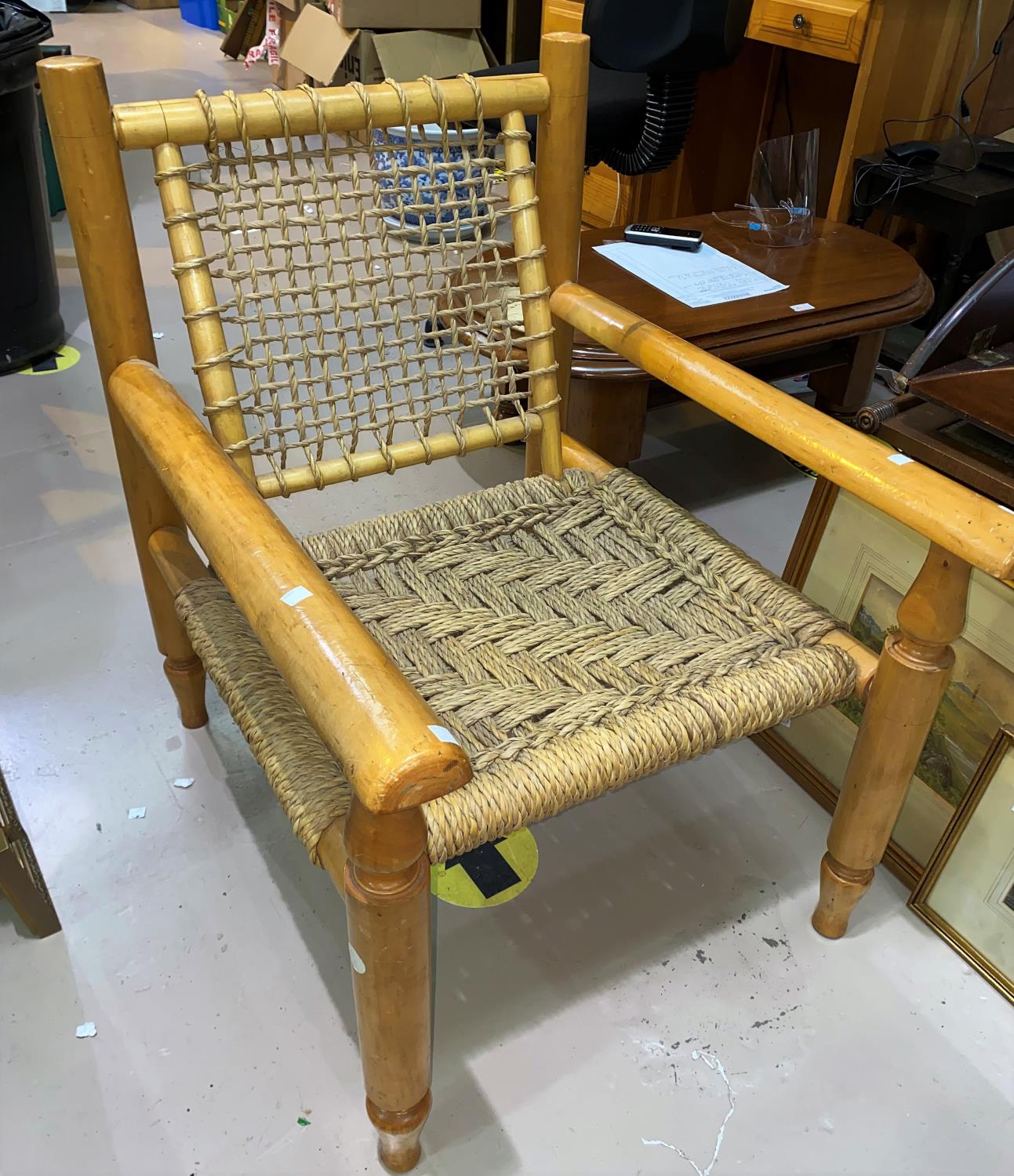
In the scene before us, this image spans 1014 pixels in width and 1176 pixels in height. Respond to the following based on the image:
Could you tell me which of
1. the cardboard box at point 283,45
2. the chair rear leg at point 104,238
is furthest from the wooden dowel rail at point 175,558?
the cardboard box at point 283,45

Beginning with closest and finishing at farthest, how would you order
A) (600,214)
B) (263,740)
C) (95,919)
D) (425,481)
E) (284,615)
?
1. (284,615)
2. (263,740)
3. (95,919)
4. (425,481)
5. (600,214)

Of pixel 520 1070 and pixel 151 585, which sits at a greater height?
pixel 151 585

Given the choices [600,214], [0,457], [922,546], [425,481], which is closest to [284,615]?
[922,546]

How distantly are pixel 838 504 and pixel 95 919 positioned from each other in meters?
0.94

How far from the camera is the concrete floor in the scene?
898 millimetres

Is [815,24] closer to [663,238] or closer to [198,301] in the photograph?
[663,238]

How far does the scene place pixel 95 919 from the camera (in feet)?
3.49

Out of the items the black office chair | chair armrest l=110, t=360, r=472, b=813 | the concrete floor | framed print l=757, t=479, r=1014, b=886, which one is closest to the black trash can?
the black office chair

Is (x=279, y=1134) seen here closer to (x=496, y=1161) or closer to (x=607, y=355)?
(x=496, y=1161)

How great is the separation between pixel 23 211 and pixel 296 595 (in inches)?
66.2

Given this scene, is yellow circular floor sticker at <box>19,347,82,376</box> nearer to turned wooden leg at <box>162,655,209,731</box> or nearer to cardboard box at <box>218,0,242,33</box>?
turned wooden leg at <box>162,655,209,731</box>

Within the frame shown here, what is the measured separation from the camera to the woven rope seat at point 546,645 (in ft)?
2.56

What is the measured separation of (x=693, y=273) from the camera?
1595 millimetres

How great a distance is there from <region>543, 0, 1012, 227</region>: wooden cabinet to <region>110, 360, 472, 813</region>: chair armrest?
1.79 metres
